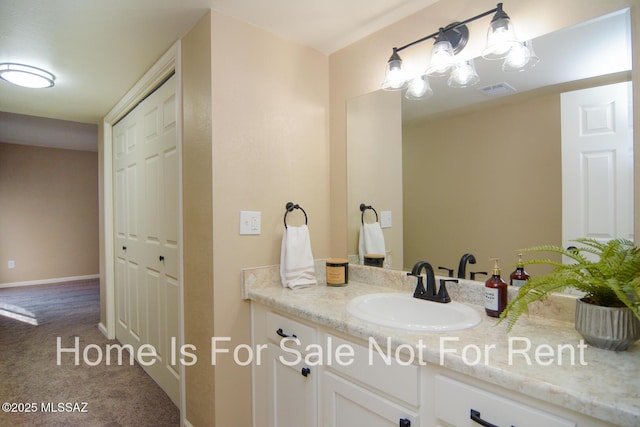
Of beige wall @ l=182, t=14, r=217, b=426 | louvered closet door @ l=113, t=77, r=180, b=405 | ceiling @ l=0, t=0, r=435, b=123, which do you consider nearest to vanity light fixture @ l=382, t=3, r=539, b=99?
ceiling @ l=0, t=0, r=435, b=123

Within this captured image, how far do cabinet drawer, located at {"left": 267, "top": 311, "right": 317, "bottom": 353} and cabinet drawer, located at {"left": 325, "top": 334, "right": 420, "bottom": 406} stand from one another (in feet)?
0.42

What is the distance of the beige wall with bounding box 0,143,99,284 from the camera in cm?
548

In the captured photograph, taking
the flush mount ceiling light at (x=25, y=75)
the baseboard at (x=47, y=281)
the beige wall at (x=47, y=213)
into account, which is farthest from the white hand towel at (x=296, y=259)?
the baseboard at (x=47, y=281)

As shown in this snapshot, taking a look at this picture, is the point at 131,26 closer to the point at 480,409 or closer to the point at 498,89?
the point at 498,89

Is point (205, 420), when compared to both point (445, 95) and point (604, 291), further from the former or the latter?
point (445, 95)

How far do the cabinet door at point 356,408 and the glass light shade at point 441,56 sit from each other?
4.42 ft

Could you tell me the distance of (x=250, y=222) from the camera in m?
1.69

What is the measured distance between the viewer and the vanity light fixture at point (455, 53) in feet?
4.23

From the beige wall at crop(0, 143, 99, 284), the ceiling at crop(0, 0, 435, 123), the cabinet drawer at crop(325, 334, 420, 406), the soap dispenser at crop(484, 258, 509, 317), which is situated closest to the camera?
the cabinet drawer at crop(325, 334, 420, 406)

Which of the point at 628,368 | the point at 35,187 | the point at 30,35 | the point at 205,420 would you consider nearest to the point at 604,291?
the point at 628,368

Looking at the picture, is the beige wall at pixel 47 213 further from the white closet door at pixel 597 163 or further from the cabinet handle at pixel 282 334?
the white closet door at pixel 597 163

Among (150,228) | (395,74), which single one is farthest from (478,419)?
(150,228)

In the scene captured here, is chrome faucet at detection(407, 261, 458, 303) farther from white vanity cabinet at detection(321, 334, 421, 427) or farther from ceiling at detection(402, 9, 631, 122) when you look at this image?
ceiling at detection(402, 9, 631, 122)

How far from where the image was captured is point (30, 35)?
1799 mm
